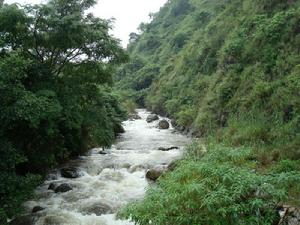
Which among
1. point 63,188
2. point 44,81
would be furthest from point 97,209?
point 44,81

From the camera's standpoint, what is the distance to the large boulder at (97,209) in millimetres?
10852

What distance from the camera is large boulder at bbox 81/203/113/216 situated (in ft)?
35.6

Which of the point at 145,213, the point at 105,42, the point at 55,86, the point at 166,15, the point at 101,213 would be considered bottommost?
the point at 101,213

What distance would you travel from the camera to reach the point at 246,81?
1917 centimetres

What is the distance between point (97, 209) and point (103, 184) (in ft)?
8.63

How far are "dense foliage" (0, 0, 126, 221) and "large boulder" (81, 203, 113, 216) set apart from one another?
5.70ft

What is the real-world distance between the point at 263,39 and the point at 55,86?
37.7 feet

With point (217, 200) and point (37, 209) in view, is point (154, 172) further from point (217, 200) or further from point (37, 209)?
point (217, 200)

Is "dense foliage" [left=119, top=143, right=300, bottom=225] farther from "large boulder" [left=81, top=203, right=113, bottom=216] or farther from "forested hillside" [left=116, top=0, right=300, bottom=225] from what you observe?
"large boulder" [left=81, top=203, right=113, bottom=216]

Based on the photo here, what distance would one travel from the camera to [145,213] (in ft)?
22.5

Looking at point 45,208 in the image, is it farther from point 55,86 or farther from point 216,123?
point 216,123

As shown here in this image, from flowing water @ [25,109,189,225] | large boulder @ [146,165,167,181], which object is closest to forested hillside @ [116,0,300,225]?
large boulder @ [146,165,167,181]

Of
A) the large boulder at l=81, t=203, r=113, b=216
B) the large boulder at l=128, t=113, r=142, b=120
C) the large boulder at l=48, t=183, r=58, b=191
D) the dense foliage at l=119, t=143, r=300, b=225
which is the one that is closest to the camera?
the dense foliage at l=119, t=143, r=300, b=225

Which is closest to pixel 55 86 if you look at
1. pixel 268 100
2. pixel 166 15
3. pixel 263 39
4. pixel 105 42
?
pixel 105 42
